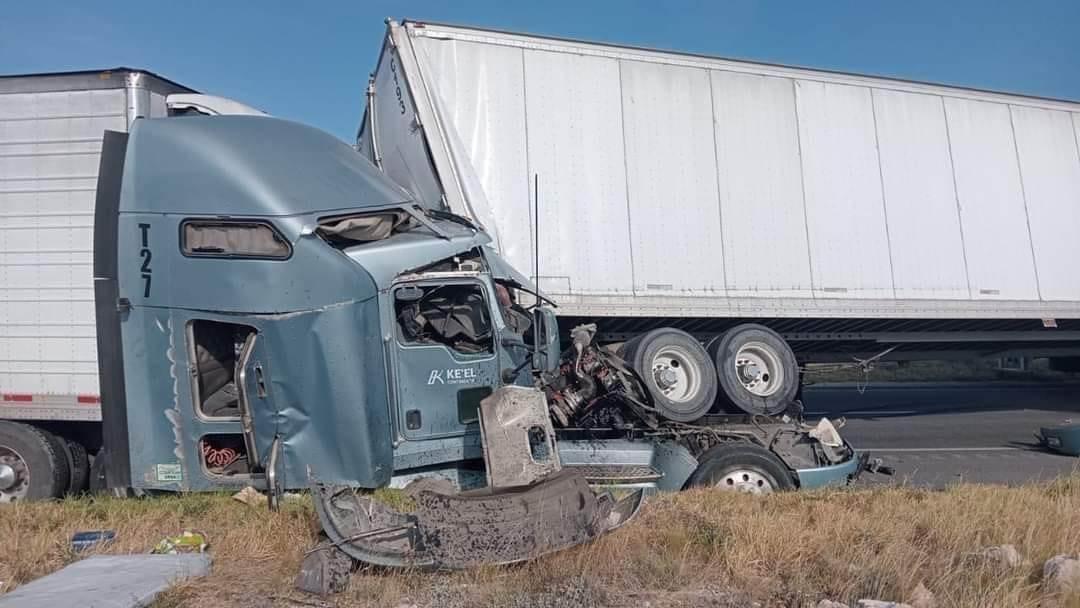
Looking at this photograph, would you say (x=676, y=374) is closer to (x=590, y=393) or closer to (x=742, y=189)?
(x=590, y=393)

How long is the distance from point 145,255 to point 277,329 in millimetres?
1182

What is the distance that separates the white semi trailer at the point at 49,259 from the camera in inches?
247

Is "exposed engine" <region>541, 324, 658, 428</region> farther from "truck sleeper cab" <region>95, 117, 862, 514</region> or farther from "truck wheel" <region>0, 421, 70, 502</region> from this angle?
"truck wheel" <region>0, 421, 70, 502</region>

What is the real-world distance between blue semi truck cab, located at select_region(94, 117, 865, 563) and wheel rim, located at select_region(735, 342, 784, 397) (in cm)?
237

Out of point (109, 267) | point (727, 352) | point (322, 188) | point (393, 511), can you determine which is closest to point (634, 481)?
point (393, 511)

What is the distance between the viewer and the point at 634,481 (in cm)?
633

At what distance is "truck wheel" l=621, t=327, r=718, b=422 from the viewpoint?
762 cm

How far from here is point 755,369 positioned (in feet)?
28.9

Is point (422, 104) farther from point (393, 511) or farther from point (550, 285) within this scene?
point (393, 511)

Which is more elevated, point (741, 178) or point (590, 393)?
point (741, 178)

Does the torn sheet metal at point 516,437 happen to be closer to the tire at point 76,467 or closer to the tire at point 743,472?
the tire at point 743,472

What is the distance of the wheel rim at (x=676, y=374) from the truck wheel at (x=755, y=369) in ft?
1.45

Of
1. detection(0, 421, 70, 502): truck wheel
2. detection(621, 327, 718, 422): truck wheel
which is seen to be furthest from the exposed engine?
detection(0, 421, 70, 502): truck wheel

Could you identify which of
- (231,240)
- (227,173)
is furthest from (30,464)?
(227,173)
